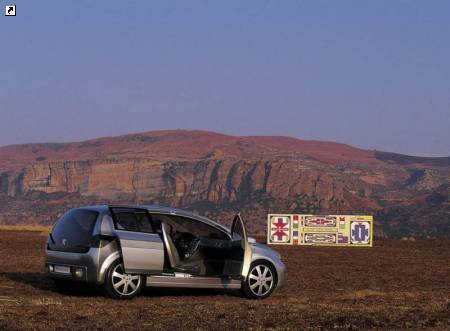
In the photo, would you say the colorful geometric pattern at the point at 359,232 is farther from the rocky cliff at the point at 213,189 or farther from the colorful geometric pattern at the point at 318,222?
the rocky cliff at the point at 213,189

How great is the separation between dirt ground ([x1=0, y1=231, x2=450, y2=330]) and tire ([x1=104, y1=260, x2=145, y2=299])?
0.52ft

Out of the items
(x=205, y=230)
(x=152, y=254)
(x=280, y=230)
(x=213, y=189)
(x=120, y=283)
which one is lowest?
(x=120, y=283)

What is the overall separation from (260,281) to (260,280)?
0.02 meters

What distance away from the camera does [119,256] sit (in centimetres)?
1557

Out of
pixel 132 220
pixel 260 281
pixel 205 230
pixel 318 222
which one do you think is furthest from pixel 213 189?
pixel 132 220

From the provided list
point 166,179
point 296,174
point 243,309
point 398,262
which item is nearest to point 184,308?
point 243,309

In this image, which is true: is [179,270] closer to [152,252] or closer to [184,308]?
[152,252]

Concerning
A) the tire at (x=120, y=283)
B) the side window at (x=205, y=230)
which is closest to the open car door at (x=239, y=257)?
the side window at (x=205, y=230)

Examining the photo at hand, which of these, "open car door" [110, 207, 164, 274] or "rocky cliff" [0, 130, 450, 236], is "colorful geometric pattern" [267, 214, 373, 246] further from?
"rocky cliff" [0, 130, 450, 236]

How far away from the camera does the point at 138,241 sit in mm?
15680

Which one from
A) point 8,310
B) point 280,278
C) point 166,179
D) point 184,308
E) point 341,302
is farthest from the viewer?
point 166,179

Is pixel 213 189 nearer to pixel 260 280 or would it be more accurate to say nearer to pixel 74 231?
pixel 260 280

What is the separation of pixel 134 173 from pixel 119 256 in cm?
16410

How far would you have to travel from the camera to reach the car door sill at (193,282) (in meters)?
15.9
